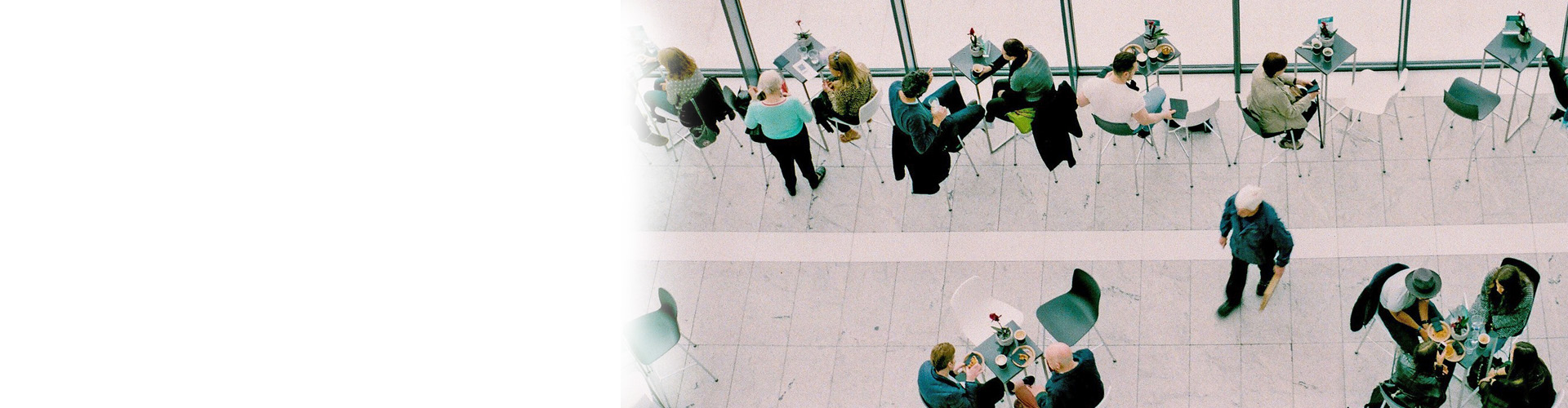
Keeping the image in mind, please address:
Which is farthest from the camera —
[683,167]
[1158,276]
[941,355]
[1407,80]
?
[683,167]

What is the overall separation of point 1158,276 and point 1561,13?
3.38 meters

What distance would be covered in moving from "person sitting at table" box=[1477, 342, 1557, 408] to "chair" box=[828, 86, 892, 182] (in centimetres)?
375

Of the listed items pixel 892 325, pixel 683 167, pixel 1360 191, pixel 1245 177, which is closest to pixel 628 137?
pixel 683 167

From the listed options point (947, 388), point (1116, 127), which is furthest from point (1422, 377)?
point (1116, 127)

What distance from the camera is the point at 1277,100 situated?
8.05 m

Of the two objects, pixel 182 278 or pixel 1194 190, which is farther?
pixel 1194 190

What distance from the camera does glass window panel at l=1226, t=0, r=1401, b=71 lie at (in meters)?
9.38

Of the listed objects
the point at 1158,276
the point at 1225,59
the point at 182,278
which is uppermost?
the point at 182,278

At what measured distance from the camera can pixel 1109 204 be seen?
8859 mm

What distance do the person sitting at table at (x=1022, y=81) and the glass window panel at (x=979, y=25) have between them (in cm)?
121

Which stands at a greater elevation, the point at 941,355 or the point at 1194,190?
the point at 941,355

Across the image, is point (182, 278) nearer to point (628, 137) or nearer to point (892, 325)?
point (892, 325)

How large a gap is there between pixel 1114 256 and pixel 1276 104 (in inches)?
51.5

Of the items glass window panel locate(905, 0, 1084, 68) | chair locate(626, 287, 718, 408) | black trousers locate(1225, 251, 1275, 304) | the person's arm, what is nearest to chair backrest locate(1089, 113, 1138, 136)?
black trousers locate(1225, 251, 1275, 304)
